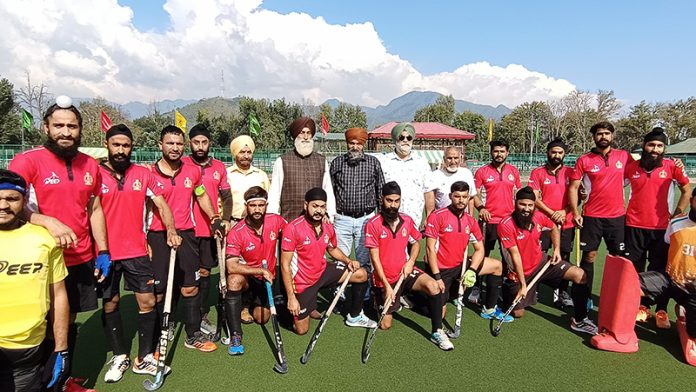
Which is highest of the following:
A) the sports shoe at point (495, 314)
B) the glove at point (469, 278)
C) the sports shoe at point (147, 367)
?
the glove at point (469, 278)

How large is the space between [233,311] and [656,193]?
487 centimetres

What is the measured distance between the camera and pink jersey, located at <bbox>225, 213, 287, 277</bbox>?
4.33m

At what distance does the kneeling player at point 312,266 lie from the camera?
442cm

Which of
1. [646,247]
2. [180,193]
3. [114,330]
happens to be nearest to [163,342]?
[114,330]

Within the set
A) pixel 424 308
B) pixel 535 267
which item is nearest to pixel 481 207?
pixel 535 267

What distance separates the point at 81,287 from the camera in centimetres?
325

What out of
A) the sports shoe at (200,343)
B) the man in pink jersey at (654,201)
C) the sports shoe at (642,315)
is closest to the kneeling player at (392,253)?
the sports shoe at (200,343)

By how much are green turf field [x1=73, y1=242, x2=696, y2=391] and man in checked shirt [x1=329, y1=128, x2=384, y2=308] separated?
109 centimetres

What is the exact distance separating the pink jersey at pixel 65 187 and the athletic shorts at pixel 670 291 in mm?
5112

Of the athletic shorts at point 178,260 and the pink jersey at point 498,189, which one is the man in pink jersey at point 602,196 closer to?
the pink jersey at point 498,189

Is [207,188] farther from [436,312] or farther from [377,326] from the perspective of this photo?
[436,312]

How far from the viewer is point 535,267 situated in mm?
4859

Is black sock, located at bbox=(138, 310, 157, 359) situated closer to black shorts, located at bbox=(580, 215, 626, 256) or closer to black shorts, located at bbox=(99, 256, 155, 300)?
black shorts, located at bbox=(99, 256, 155, 300)

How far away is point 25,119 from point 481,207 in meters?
30.7
